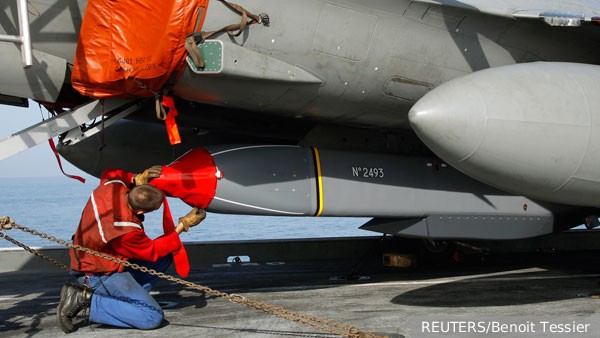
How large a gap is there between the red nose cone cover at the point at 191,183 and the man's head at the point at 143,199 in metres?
0.68

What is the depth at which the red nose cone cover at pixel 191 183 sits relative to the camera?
22.6 feet

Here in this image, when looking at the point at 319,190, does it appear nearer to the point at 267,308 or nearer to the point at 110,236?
the point at 267,308

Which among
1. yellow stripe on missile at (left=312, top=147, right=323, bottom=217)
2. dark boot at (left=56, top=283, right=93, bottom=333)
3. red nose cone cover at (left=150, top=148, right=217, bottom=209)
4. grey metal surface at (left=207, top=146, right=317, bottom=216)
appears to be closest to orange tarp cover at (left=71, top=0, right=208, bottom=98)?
red nose cone cover at (left=150, top=148, right=217, bottom=209)

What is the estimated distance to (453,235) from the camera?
24.8 feet

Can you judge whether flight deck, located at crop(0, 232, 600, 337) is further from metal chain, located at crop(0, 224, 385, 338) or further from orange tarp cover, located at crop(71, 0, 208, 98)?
orange tarp cover, located at crop(71, 0, 208, 98)

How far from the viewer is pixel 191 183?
693 cm

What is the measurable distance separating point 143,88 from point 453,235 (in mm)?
3532

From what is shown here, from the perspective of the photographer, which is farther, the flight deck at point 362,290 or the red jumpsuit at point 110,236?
the red jumpsuit at point 110,236

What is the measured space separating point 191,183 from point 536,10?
366cm

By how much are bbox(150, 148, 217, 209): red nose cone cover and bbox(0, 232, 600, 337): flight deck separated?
1035 mm

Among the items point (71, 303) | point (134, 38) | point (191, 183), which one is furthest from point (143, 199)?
point (134, 38)

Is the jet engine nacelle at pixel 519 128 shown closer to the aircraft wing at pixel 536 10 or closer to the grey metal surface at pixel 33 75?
the aircraft wing at pixel 536 10

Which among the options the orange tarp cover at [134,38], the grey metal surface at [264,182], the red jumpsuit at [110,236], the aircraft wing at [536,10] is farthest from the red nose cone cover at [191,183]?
the aircraft wing at [536,10]

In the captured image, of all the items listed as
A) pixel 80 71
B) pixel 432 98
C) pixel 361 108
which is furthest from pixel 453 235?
pixel 80 71
